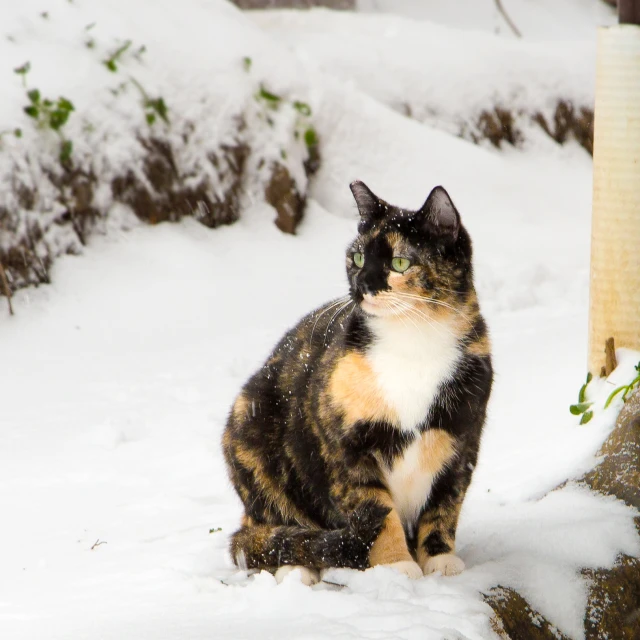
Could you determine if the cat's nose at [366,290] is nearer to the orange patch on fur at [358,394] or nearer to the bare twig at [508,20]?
the orange patch on fur at [358,394]

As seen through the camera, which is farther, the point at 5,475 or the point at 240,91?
the point at 240,91

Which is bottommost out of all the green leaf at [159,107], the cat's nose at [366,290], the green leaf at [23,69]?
the green leaf at [159,107]

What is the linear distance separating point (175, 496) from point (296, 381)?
1.33m

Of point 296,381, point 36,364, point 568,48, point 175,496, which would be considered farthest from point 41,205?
point 568,48

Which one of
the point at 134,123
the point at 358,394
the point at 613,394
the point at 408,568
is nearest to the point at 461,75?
the point at 134,123

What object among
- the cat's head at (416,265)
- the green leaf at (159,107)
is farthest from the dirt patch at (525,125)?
the cat's head at (416,265)

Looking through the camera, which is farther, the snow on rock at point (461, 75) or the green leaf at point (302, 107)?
the snow on rock at point (461, 75)

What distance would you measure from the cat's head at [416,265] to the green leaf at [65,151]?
3776mm

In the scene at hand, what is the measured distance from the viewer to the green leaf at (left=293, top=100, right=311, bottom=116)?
7246 mm

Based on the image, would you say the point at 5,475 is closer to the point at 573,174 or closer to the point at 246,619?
the point at 246,619

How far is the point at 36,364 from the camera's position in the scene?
18.1ft

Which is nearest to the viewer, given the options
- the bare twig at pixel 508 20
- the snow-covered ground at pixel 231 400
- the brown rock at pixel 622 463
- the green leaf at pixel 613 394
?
the snow-covered ground at pixel 231 400

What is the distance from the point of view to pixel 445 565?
2.79 metres

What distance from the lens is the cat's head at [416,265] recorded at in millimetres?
2711
